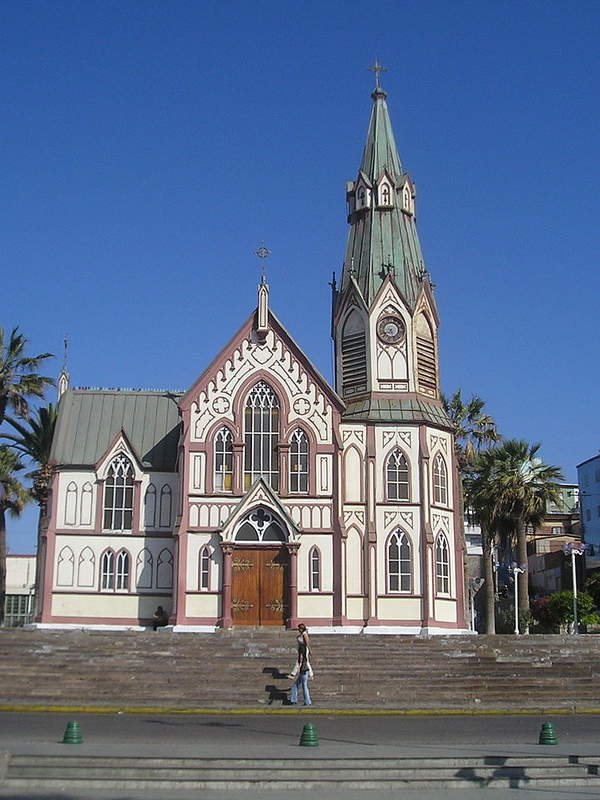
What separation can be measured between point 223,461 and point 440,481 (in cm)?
959

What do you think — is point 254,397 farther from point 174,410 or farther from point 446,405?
point 446,405

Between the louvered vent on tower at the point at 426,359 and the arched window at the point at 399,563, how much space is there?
7.21 metres

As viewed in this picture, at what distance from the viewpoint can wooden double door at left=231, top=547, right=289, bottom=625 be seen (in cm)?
4172

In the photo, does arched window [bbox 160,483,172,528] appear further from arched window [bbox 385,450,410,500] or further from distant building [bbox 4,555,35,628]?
distant building [bbox 4,555,35,628]

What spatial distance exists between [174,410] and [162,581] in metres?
8.62

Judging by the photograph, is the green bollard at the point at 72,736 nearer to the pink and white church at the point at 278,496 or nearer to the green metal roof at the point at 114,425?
the pink and white church at the point at 278,496

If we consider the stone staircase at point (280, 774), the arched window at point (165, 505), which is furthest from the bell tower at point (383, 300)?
the stone staircase at point (280, 774)

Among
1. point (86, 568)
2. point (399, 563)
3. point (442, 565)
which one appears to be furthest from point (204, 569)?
point (442, 565)

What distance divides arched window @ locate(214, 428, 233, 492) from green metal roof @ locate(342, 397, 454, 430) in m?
5.17

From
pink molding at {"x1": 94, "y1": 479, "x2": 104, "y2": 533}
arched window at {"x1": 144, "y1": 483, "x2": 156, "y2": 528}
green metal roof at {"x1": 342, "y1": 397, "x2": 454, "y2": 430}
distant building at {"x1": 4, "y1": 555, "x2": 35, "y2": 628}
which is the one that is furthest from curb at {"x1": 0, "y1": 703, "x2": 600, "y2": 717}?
distant building at {"x1": 4, "y1": 555, "x2": 35, "y2": 628}

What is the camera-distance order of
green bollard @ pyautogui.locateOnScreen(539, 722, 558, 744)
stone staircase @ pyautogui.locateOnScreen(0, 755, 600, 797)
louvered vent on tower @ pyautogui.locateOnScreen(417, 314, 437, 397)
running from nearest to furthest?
stone staircase @ pyautogui.locateOnScreen(0, 755, 600, 797) < green bollard @ pyautogui.locateOnScreen(539, 722, 558, 744) < louvered vent on tower @ pyautogui.locateOnScreen(417, 314, 437, 397)

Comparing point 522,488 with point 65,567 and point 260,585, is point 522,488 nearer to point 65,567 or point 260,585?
point 260,585

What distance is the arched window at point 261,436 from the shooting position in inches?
1697

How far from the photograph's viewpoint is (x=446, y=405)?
55094 mm
